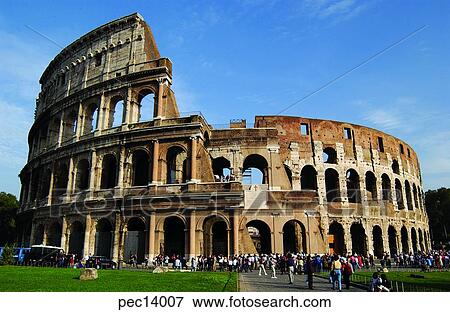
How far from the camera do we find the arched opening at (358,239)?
3167 cm

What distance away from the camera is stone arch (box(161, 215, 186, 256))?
25.0 meters

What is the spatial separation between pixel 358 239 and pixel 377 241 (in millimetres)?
2146

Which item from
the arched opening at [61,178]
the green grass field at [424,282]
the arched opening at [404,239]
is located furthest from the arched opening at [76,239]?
the arched opening at [404,239]

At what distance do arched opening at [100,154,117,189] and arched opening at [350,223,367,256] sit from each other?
68.6 feet

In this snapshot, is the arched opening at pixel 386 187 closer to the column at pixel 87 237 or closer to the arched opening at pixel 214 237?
the arched opening at pixel 214 237

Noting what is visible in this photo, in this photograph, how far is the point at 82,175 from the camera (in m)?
28.6

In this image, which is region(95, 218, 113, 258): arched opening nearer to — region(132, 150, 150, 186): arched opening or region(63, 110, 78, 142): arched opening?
region(132, 150, 150, 186): arched opening

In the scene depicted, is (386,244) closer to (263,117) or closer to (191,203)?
(263,117)

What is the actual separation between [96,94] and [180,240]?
13.3 metres

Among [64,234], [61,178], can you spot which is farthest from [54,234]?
[61,178]

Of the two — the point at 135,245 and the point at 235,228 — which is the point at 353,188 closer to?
the point at 235,228

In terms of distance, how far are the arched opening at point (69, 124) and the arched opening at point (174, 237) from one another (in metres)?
12.2

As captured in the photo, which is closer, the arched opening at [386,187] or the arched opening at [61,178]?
the arched opening at [61,178]

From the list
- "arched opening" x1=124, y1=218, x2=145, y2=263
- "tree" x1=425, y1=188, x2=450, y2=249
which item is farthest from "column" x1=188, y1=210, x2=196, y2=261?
"tree" x1=425, y1=188, x2=450, y2=249
